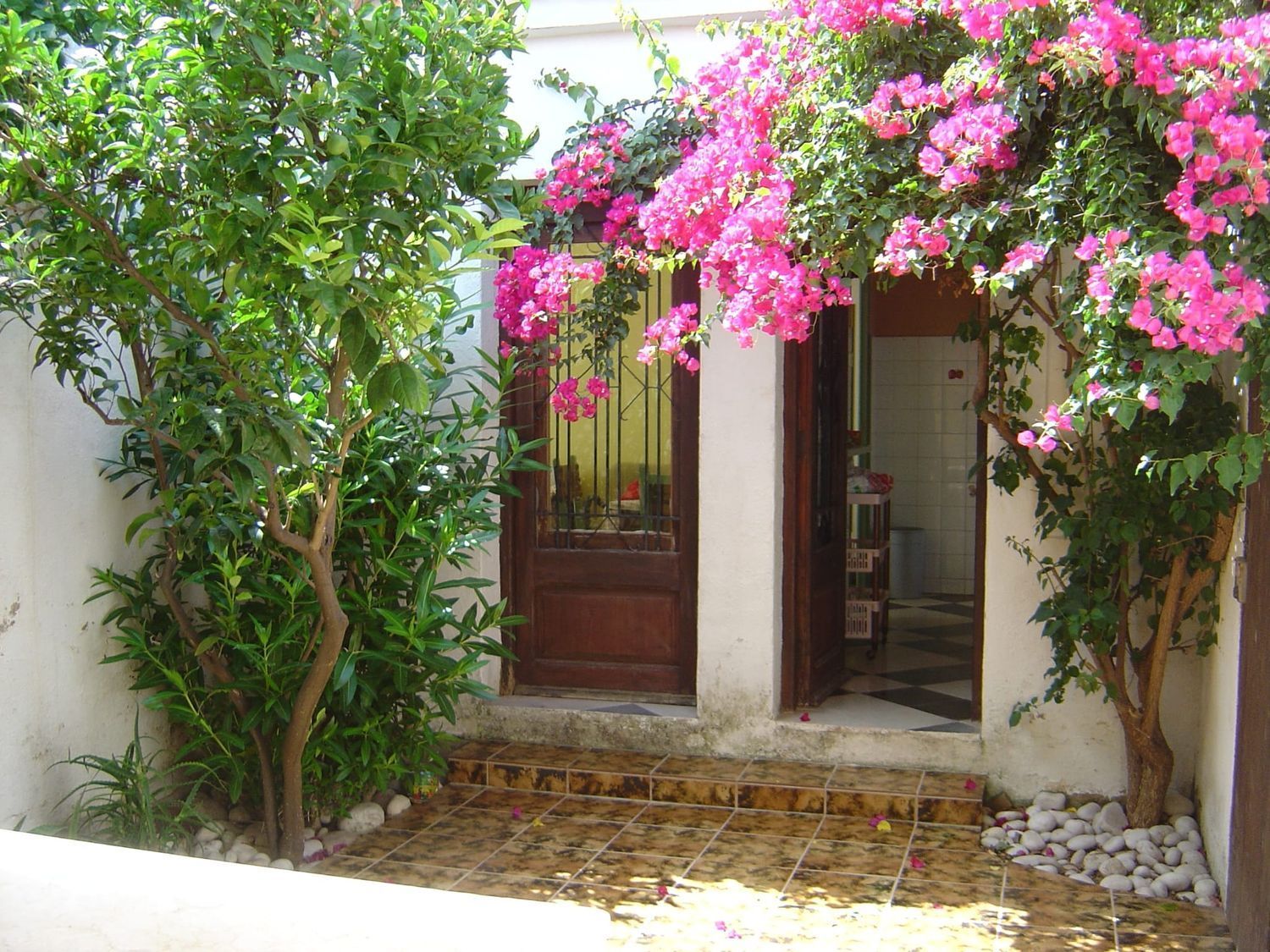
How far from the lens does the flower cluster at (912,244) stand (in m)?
3.19

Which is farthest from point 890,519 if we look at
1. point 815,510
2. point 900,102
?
point 900,102

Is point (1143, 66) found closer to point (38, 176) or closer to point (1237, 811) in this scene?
point (1237, 811)

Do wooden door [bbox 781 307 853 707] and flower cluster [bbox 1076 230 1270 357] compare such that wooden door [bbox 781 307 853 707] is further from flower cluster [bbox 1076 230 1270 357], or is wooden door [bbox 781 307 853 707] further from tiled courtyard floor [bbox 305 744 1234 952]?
flower cluster [bbox 1076 230 1270 357]

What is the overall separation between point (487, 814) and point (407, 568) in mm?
1024

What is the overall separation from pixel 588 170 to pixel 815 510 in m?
1.81

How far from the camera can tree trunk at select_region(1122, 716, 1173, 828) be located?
4371 mm

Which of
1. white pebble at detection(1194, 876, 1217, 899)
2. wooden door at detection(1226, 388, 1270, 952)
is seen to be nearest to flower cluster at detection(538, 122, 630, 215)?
wooden door at detection(1226, 388, 1270, 952)

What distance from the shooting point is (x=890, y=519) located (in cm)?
847

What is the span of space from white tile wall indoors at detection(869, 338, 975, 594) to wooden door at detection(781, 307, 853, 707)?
3616 mm

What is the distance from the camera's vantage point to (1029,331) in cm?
455

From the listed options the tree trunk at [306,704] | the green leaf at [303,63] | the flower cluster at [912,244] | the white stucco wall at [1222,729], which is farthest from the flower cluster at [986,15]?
the tree trunk at [306,704]

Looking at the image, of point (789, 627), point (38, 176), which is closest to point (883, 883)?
point (789, 627)

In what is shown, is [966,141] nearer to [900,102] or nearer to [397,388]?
[900,102]

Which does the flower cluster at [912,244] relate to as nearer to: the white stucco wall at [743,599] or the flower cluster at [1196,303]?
the flower cluster at [1196,303]
